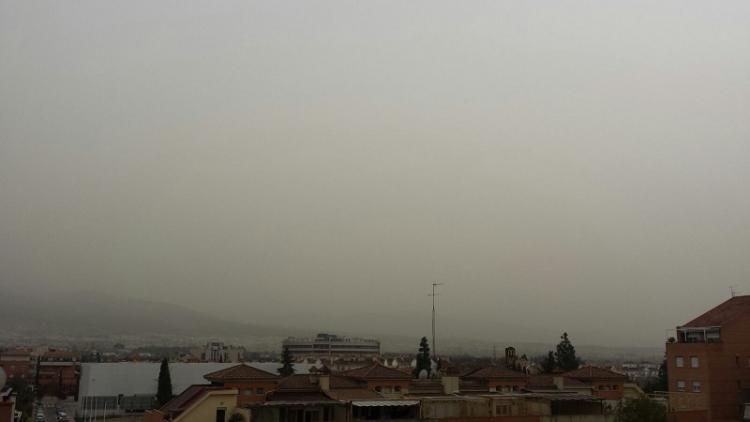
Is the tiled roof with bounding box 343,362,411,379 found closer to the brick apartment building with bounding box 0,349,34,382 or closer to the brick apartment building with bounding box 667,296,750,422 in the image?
the brick apartment building with bounding box 667,296,750,422

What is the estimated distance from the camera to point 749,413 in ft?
135

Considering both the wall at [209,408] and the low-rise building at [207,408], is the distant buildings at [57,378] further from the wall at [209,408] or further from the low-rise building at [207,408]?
the wall at [209,408]

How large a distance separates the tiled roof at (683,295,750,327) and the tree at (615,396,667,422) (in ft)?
36.8

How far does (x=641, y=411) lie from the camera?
35.4 m

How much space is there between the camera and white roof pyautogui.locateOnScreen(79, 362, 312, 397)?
82562 millimetres

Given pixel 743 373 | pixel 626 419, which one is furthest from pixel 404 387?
pixel 743 373

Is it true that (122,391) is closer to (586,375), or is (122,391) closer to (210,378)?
(210,378)

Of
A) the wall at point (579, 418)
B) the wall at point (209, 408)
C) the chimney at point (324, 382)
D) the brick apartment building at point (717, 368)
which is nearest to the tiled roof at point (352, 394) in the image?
the chimney at point (324, 382)

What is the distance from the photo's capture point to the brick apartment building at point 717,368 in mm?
42625

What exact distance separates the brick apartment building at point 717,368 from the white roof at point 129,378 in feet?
193

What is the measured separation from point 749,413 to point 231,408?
31027mm

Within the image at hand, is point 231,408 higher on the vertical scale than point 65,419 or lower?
higher

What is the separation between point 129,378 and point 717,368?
6806 centimetres

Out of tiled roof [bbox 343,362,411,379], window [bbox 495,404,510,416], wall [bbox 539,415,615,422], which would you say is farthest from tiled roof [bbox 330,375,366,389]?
wall [bbox 539,415,615,422]
